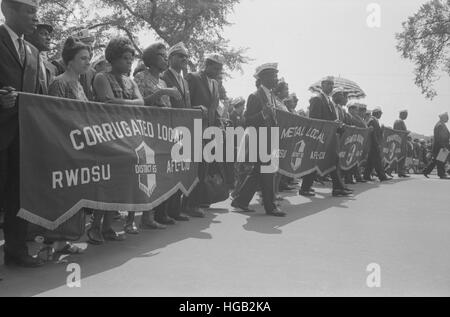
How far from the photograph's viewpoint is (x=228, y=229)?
20.1ft

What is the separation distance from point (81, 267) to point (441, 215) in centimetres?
539

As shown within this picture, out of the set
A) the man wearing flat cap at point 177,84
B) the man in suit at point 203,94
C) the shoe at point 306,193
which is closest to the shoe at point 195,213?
the man in suit at point 203,94

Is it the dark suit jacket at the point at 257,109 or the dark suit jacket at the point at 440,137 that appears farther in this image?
the dark suit jacket at the point at 440,137

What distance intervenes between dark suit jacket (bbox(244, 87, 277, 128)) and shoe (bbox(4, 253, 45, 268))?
398 cm

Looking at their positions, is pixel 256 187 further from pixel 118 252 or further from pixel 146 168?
pixel 118 252

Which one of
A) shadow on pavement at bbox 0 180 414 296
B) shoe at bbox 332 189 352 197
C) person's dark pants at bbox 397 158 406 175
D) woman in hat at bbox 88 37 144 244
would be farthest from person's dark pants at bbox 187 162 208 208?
person's dark pants at bbox 397 158 406 175

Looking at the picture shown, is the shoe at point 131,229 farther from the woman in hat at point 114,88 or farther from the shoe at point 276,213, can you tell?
the shoe at point 276,213

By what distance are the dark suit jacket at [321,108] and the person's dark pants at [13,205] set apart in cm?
708

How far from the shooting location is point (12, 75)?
13.7 ft

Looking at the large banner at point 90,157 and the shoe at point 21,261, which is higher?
the large banner at point 90,157

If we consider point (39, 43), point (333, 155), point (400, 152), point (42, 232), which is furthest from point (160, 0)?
point (42, 232)

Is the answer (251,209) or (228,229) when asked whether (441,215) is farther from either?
(228,229)

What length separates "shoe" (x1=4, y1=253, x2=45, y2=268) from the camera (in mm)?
4203

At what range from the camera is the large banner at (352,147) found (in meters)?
11.6
